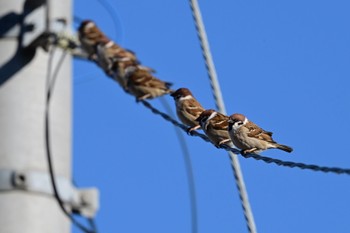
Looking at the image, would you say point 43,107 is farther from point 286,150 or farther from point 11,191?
point 286,150

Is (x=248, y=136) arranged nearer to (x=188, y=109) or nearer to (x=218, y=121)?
(x=218, y=121)

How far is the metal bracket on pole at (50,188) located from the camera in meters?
2.93

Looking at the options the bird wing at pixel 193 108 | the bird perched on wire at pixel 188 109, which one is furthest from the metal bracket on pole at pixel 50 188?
the bird wing at pixel 193 108

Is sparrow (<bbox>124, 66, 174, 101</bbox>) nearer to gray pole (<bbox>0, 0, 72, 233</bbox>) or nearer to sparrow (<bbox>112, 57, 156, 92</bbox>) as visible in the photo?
sparrow (<bbox>112, 57, 156, 92</bbox>)

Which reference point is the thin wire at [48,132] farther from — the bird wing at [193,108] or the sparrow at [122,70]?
the sparrow at [122,70]

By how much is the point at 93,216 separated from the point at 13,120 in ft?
1.48

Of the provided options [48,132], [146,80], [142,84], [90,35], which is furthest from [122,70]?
[48,132]

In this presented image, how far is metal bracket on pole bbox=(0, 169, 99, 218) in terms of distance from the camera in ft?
9.62

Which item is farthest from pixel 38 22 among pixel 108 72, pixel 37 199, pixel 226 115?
pixel 108 72

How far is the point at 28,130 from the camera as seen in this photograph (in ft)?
10.3

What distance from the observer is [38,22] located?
3459 millimetres

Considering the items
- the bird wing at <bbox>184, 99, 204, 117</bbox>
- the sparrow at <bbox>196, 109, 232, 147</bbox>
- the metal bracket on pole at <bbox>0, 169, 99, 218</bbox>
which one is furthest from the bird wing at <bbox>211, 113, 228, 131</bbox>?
the metal bracket on pole at <bbox>0, 169, 99, 218</bbox>

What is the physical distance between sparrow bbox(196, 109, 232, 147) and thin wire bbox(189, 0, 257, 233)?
0.06 meters

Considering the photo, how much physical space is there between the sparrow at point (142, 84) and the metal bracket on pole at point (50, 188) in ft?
10.8
